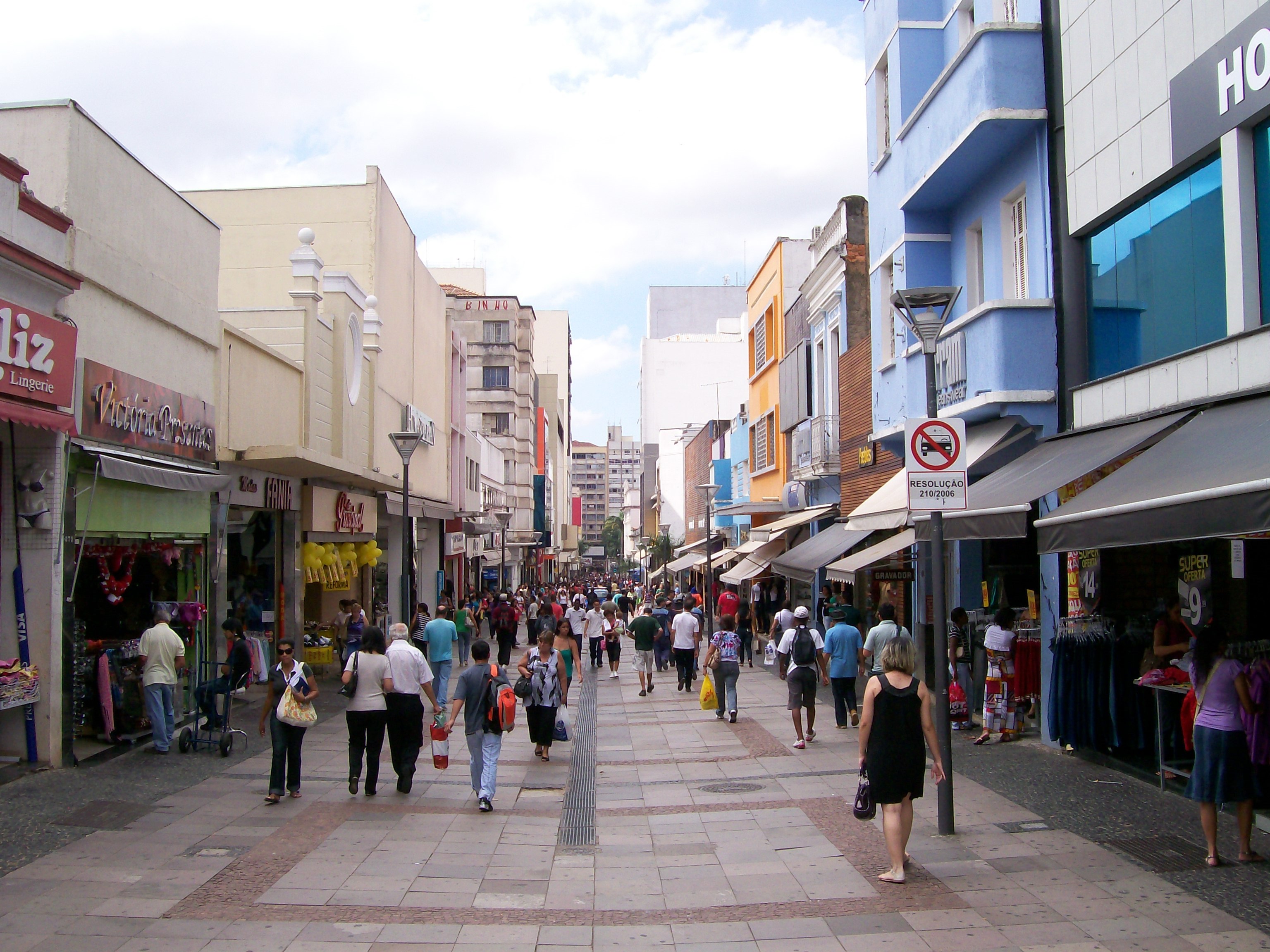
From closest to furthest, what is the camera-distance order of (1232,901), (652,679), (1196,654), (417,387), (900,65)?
(1232,901), (1196,654), (900,65), (652,679), (417,387)

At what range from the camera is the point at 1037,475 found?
10.1 metres

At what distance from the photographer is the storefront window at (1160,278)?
29.7 feet

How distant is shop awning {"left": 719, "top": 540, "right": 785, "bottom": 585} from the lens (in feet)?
80.4

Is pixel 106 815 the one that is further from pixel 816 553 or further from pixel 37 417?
pixel 816 553

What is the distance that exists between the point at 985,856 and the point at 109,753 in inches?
350

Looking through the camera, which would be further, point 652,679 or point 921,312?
point 652,679

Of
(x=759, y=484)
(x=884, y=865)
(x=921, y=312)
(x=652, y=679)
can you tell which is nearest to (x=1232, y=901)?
(x=884, y=865)

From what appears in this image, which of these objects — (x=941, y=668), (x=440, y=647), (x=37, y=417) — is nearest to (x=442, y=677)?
(x=440, y=647)

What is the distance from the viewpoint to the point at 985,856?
750 cm

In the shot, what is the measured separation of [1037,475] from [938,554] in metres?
2.37

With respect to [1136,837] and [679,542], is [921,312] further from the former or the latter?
[679,542]

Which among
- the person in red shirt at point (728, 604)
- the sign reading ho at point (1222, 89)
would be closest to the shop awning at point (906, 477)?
the sign reading ho at point (1222, 89)

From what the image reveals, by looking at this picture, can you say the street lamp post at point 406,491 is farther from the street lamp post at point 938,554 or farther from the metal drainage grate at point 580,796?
the street lamp post at point 938,554

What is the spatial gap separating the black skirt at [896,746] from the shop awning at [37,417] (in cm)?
774
